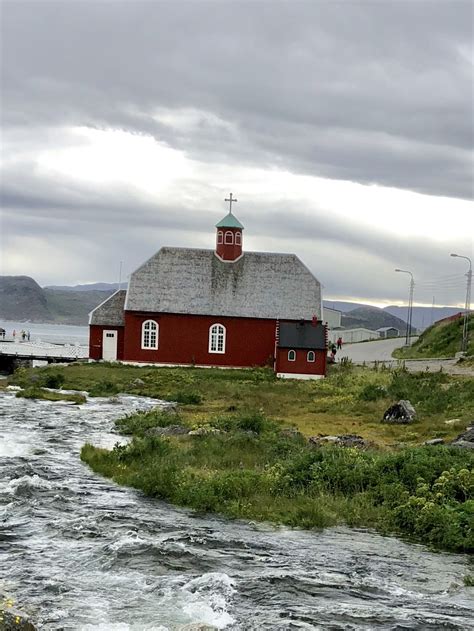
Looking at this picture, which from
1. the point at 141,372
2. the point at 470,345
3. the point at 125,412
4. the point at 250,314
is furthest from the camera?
the point at 470,345

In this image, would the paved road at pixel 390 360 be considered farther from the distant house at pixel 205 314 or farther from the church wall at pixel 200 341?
the church wall at pixel 200 341

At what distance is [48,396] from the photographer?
38.1m

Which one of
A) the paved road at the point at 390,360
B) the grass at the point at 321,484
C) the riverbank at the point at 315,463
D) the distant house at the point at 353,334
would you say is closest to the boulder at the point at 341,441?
the riverbank at the point at 315,463

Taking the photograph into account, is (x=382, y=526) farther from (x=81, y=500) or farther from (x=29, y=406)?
(x=29, y=406)

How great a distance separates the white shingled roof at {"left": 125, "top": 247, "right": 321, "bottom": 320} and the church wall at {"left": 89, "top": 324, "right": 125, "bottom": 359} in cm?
258

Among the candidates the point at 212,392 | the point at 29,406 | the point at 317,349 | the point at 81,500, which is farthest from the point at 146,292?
the point at 81,500

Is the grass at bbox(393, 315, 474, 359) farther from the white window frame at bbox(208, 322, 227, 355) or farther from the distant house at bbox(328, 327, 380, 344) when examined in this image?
the distant house at bbox(328, 327, 380, 344)

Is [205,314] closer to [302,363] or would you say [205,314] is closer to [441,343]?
[302,363]

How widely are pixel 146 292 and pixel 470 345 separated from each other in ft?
90.5

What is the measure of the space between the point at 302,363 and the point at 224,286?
892cm

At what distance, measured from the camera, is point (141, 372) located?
5075cm

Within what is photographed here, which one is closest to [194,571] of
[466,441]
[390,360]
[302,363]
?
[466,441]

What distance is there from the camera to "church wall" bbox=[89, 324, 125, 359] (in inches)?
2292

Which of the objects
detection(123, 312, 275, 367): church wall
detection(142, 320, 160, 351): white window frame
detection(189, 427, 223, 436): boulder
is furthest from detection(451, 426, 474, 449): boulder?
detection(142, 320, 160, 351): white window frame
